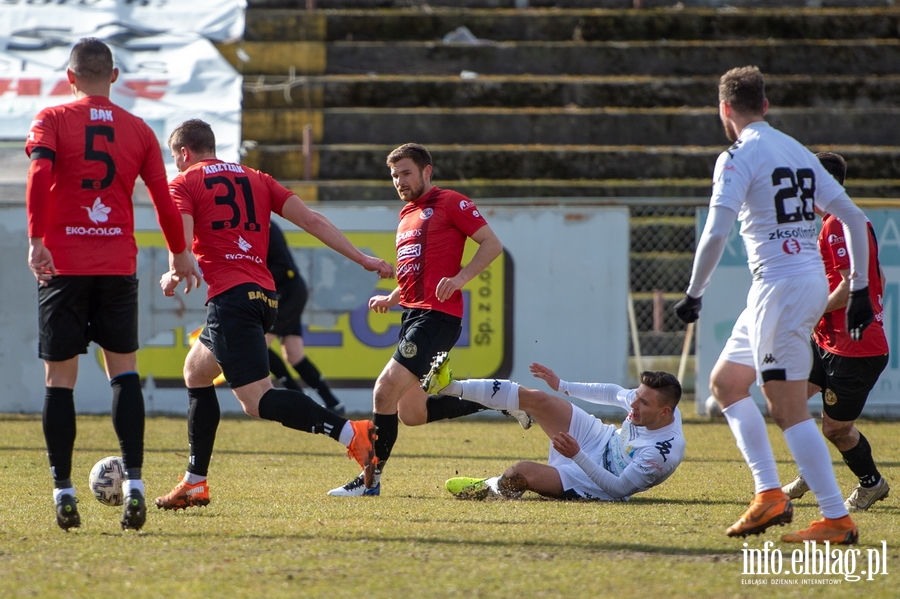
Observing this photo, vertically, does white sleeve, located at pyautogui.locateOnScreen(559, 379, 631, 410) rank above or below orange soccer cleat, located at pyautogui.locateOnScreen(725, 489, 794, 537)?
above

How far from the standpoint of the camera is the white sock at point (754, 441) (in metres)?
4.55

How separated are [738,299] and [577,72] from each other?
7.92 meters

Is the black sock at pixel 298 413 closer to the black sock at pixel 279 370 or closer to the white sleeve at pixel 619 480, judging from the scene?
the white sleeve at pixel 619 480

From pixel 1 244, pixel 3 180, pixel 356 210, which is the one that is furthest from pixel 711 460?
pixel 3 180

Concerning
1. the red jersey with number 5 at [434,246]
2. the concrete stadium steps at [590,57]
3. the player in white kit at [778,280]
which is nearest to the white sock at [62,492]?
the red jersey with number 5 at [434,246]

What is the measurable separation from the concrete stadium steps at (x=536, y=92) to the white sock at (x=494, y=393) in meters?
11.9

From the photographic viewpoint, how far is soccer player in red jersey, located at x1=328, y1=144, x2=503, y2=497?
6184 millimetres

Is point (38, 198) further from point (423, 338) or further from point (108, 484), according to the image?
point (423, 338)

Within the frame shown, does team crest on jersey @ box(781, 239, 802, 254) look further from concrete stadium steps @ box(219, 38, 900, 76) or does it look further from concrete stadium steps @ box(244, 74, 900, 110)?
concrete stadium steps @ box(219, 38, 900, 76)

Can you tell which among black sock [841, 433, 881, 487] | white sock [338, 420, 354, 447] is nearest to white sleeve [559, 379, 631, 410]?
black sock [841, 433, 881, 487]

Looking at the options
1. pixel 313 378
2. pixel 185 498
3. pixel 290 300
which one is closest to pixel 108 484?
pixel 185 498

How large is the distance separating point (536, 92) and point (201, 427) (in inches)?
514

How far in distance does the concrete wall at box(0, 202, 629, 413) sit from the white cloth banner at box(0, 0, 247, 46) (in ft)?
21.3

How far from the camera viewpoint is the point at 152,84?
16.3m
